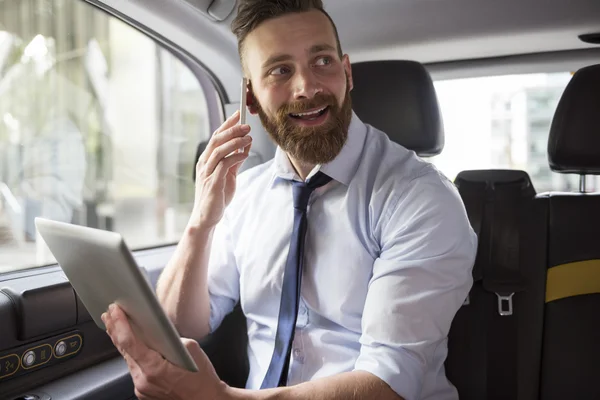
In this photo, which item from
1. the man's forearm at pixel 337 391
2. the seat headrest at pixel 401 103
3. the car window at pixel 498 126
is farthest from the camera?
the car window at pixel 498 126

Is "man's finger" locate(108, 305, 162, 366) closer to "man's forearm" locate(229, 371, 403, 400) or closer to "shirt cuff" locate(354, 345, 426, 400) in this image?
"man's forearm" locate(229, 371, 403, 400)

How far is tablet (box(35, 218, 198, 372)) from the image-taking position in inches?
37.7

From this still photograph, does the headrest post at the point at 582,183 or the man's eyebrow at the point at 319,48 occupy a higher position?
the man's eyebrow at the point at 319,48

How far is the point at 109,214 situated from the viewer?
2.37 meters

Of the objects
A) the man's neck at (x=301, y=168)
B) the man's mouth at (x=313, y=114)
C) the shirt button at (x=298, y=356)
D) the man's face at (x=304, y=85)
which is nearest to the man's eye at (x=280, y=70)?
the man's face at (x=304, y=85)

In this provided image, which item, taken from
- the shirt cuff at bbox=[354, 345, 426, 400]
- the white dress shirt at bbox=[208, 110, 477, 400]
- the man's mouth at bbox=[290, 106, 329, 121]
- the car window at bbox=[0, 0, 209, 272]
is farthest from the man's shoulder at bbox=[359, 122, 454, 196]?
the car window at bbox=[0, 0, 209, 272]

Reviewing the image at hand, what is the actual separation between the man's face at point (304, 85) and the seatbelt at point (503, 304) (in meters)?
0.55

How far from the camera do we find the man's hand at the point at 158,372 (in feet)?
3.67

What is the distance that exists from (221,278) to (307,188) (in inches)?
15.5

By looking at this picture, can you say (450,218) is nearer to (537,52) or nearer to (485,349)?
(485,349)

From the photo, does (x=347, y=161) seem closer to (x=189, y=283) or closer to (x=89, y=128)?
(x=189, y=283)

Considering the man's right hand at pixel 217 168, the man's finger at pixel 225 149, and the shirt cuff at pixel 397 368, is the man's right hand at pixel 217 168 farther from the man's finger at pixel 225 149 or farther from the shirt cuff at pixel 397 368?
the shirt cuff at pixel 397 368

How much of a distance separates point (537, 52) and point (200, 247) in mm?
1416

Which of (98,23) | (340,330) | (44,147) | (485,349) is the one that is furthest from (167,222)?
(485,349)
